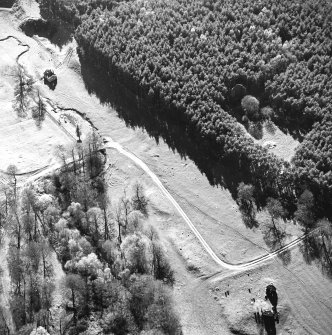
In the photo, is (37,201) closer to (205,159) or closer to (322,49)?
(205,159)

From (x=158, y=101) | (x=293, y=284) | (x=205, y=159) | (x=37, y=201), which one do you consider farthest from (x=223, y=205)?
(x=37, y=201)

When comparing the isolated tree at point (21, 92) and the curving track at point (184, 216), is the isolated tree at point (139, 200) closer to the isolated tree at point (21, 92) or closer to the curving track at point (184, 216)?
the curving track at point (184, 216)

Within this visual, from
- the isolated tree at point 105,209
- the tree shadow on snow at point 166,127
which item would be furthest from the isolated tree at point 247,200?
the isolated tree at point 105,209

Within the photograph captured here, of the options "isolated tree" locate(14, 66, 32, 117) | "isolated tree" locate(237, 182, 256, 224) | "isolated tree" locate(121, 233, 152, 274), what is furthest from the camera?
"isolated tree" locate(14, 66, 32, 117)

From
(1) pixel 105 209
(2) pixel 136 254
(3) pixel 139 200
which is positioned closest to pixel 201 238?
(2) pixel 136 254

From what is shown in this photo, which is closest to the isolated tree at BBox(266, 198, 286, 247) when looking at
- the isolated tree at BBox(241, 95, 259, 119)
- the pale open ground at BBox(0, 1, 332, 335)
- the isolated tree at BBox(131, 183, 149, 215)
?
the pale open ground at BBox(0, 1, 332, 335)

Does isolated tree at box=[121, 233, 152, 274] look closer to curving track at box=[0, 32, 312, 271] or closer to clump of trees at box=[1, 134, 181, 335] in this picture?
clump of trees at box=[1, 134, 181, 335]

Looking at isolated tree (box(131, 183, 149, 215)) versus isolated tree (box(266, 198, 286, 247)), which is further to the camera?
isolated tree (box(131, 183, 149, 215))
